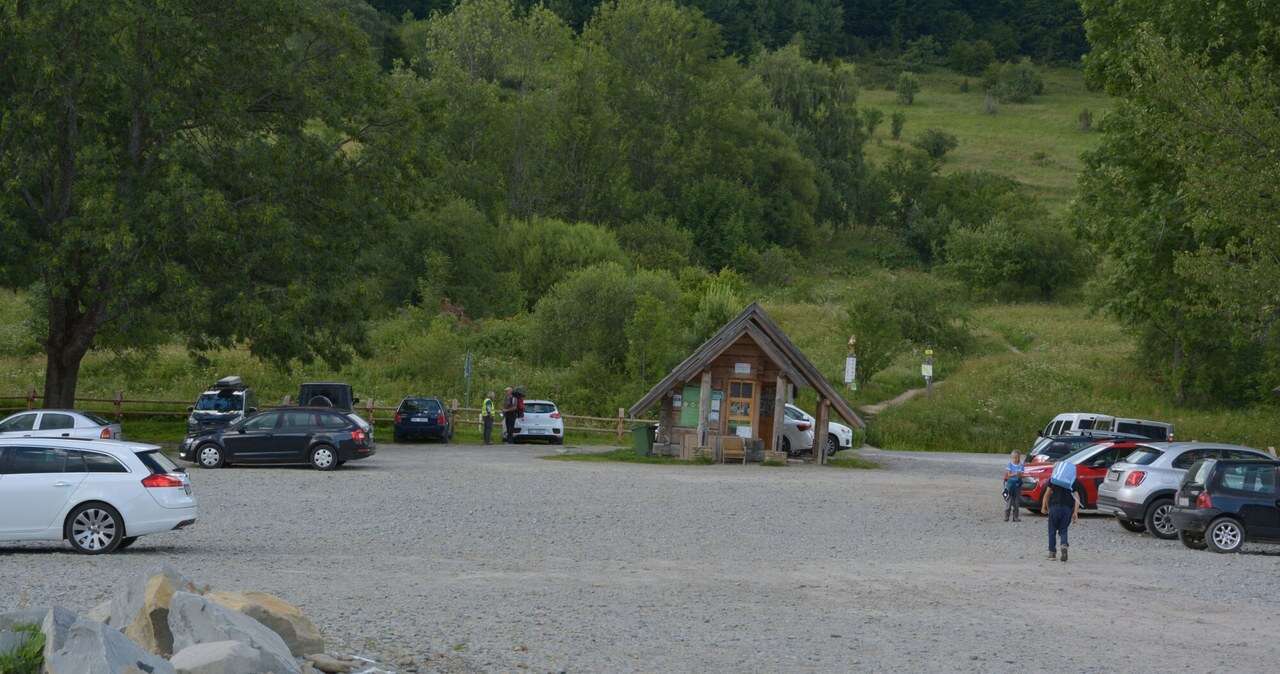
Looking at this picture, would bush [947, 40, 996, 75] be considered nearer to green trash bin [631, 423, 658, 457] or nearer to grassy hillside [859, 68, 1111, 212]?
grassy hillside [859, 68, 1111, 212]

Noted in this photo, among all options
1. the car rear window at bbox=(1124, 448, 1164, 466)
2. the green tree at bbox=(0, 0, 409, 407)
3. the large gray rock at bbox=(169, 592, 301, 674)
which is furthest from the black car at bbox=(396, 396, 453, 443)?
the large gray rock at bbox=(169, 592, 301, 674)

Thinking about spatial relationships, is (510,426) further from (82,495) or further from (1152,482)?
(82,495)

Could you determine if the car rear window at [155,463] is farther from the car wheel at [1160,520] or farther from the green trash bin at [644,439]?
the green trash bin at [644,439]

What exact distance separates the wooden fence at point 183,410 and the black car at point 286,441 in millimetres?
12798

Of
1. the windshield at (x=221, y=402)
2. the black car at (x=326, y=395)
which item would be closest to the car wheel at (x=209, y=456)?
the windshield at (x=221, y=402)

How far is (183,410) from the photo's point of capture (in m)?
49.0

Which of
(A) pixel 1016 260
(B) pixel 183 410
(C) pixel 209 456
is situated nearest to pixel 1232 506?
(C) pixel 209 456

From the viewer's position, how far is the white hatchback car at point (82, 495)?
17.8 m

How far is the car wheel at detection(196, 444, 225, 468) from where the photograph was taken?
3309 centimetres

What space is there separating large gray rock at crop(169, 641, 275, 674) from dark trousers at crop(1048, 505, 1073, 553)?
13.6m

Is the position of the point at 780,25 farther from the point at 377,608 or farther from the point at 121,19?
the point at 377,608

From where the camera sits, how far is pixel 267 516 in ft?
75.1

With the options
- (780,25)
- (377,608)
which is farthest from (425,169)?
(780,25)

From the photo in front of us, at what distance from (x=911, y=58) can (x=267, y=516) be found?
160 m
